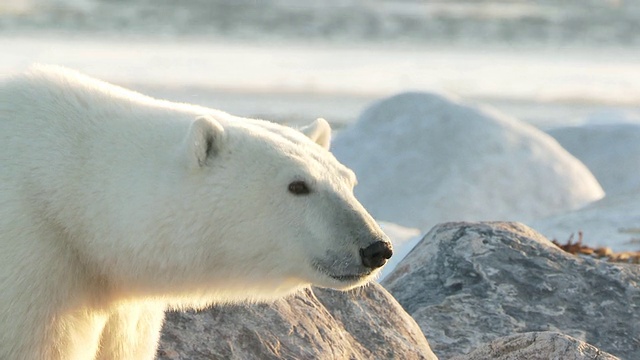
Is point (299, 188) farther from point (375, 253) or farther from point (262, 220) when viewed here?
point (375, 253)

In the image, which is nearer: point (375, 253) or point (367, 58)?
point (375, 253)

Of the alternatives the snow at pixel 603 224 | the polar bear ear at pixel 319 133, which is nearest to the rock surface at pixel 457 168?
the snow at pixel 603 224

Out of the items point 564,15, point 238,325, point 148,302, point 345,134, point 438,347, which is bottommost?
point 564,15

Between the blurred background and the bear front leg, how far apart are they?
909 cm

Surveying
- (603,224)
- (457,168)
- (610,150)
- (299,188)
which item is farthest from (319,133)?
(610,150)

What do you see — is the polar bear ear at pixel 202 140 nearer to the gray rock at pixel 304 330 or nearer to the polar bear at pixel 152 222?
the polar bear at pixel 152 222

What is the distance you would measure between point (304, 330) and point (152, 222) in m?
1.42

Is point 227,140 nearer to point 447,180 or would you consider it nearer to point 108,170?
point 108,170

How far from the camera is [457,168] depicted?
1027 centimetres

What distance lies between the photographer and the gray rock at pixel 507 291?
236 inches

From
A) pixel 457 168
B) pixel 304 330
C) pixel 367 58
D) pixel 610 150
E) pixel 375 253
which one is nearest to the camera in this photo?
pixel 375 253

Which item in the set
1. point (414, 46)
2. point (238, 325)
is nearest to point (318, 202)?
point (238, 325)

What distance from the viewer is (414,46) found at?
20703 mm

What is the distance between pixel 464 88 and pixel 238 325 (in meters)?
11.9
